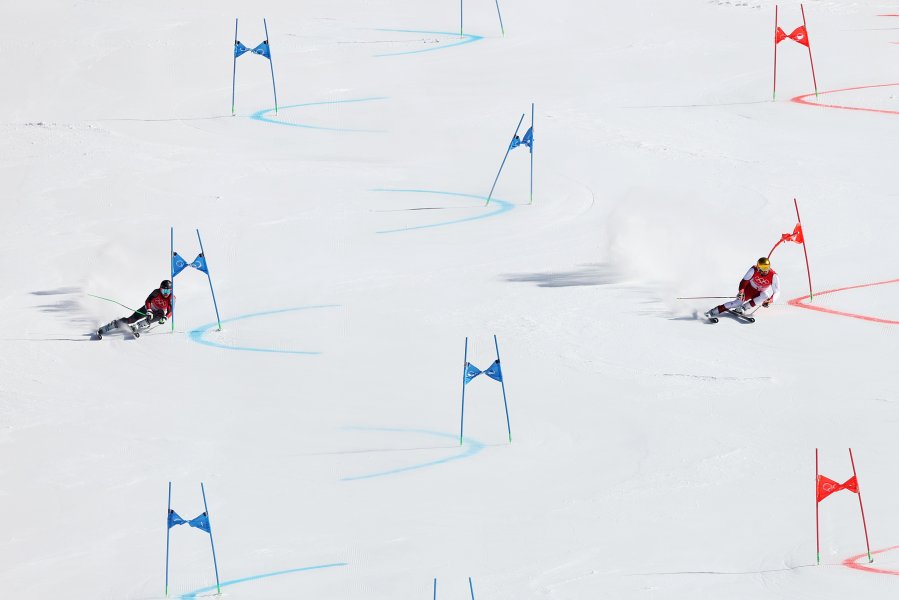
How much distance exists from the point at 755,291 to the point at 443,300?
4.13m

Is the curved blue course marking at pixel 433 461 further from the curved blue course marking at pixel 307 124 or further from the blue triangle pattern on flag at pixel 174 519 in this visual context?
the curved blue course marking at pixel 307 124

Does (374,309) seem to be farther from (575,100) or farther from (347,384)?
(575,100)

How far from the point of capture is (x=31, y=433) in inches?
698

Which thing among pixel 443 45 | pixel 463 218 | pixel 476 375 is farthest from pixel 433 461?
pixel 443 45

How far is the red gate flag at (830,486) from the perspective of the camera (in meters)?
14.9

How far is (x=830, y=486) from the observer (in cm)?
1534

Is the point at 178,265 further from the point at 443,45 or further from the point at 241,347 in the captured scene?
the point at 443,45

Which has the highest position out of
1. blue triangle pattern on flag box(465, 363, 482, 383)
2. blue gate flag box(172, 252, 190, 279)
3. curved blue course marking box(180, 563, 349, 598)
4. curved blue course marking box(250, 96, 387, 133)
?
curved blue course marking box(250, 96, 387, 133)

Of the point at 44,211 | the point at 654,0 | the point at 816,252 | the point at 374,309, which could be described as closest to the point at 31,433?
the point at 374,309

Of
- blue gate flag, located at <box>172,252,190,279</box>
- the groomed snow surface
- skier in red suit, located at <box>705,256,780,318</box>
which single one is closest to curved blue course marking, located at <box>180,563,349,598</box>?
the groomed snow surface

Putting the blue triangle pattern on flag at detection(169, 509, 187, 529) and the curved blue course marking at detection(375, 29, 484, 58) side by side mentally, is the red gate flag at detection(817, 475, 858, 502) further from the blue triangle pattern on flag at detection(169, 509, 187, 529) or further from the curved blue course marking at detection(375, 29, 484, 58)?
the curved blue course marking at detection(375, 29, 484, 58)

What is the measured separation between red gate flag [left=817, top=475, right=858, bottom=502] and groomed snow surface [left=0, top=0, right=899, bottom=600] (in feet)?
2.17

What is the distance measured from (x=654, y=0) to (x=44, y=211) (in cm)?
1344

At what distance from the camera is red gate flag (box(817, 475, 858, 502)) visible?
14.9 m
